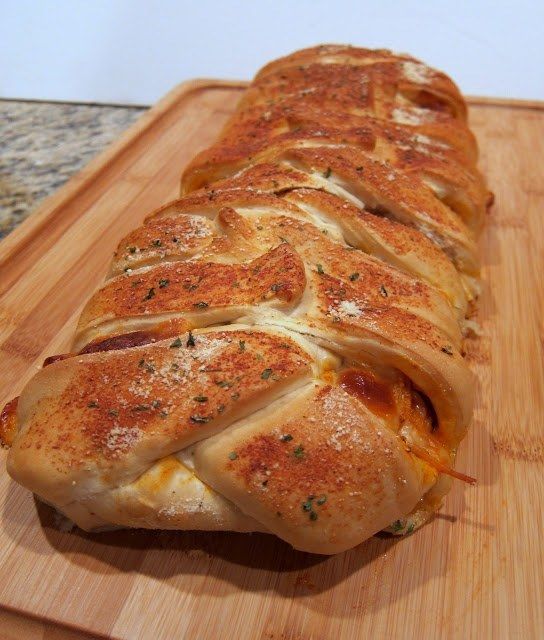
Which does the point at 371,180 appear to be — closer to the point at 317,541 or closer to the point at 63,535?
the point at 317,541

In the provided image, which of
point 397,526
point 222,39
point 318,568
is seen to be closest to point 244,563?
point 318,568

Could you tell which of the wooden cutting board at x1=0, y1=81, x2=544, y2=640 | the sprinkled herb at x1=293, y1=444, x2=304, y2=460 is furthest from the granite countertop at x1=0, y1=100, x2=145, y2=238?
the sprinkled herb at x1=293, y1=444, x2=304, y2=460

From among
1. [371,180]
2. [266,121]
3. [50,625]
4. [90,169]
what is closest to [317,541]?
[50,625]

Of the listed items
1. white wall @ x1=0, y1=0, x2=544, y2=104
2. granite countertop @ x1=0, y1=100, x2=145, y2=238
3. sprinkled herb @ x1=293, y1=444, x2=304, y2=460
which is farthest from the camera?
white wall @ x1=0, y1=0, x2=544, y2=104

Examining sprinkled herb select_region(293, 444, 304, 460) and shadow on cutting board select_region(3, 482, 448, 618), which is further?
shadow on cutting board select_region(3, 482, 448, 618)

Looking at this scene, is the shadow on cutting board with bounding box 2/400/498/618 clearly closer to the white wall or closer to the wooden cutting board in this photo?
the wooden cutting board

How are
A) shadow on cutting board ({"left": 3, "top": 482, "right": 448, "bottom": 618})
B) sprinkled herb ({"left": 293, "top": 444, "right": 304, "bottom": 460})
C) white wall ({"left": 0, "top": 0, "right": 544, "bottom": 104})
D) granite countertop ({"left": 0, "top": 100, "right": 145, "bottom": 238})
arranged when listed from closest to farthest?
sprinkled herb ({"left": 293, "top": 444, "right": 304, "bottom": 460}), shadow on cutting board ({"left": 3, "top": 482, "right": 448, "bottom": 618}), granite countertop ({"left": 0, "top": 100, "right": 145, "bottom": 238}), white wall ({"left": 0, "top": 0, "right": 544, "bottom": 104})

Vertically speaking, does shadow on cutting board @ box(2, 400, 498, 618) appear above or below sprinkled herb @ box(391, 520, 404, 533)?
below

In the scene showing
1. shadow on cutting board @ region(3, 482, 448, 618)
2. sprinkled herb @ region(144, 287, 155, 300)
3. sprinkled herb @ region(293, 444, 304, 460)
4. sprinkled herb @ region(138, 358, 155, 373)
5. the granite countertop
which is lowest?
shadow on cutting board @ region(3, 482, 448, 618)
